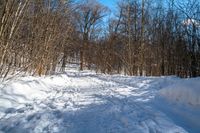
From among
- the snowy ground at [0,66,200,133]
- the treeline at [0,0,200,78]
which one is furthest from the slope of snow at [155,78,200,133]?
the treeline at [0,0,200,78]

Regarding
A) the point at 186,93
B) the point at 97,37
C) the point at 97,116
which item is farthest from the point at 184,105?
the point at 97,37

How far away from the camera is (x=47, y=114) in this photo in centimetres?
690

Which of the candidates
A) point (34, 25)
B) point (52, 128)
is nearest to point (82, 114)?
point (52, 128)

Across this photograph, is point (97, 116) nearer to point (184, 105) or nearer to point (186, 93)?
point (184, 105)

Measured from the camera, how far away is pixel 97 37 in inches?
2005

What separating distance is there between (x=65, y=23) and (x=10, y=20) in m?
14.2

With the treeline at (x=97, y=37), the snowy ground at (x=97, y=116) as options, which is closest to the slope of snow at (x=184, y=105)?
the snowy ground at (x=97, y=116)

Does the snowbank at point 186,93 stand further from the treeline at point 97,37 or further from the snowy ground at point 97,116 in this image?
the treeline at point 97,37

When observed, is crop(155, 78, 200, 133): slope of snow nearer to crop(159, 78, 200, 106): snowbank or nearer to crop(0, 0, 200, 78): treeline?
crop(159, 78, 200, 106): snowbank

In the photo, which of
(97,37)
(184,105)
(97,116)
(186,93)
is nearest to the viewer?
(97,116)

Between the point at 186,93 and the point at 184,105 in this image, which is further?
the point at 186,93

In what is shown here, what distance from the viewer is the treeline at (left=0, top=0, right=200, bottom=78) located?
36.4ft

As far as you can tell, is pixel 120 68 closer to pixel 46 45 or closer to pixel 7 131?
pixel 46 45

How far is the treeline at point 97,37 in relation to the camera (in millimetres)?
11102
